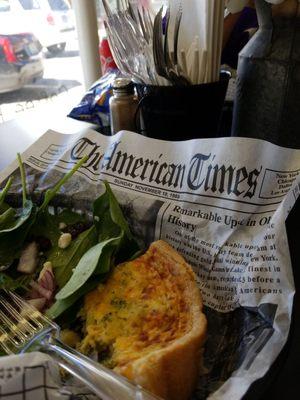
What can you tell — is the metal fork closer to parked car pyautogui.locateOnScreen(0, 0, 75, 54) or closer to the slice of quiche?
the slice of quiche

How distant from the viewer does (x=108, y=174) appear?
2.30 ft

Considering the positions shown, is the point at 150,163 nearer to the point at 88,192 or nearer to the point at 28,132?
the point at 88,192

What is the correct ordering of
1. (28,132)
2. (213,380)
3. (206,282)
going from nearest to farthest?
(213,380), (206,282), (28,132)

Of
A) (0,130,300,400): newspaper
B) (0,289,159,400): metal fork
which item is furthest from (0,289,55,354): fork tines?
(0,130,300,400): newspaper

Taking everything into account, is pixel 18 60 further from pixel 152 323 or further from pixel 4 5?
pixel 152 323

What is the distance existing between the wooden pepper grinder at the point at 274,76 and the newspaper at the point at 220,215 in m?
0.14

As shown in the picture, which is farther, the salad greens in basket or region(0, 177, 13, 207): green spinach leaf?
region(0, 177, 13, 207): green spinach leaf

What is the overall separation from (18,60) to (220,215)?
5.66 feet

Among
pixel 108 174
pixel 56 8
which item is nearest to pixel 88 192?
pixel 108 174

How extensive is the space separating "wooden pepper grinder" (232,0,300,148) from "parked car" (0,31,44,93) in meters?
1.49

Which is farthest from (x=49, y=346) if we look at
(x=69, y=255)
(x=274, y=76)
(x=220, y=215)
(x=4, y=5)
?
(x=4, y=5)

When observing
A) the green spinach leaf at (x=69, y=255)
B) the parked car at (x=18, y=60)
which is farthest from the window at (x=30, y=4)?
the green spinach leaf at (x=69, y=255)

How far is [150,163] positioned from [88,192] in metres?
0.12

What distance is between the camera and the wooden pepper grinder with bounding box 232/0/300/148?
2.11ft
